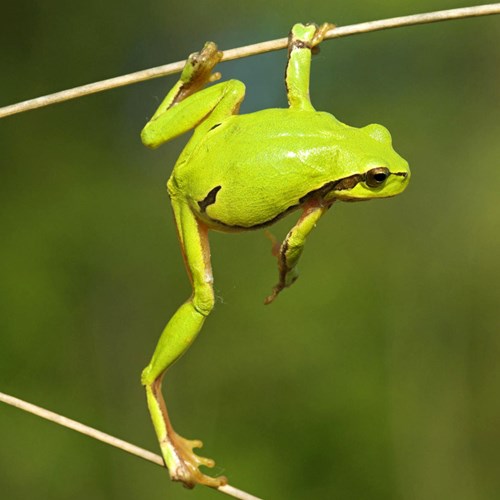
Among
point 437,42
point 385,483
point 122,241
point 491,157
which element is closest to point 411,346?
point 385,483

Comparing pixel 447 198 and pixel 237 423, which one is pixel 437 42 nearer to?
pixel 447 198

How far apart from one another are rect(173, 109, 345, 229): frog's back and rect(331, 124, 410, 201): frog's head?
48 mm

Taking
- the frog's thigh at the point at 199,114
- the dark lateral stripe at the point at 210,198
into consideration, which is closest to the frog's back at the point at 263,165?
the dark lateral stripe at the point at 210,198

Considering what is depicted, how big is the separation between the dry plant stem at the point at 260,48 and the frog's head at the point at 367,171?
0.33 meters

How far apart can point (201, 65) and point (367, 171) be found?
26.0 inches

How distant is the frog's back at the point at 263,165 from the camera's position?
2.49m

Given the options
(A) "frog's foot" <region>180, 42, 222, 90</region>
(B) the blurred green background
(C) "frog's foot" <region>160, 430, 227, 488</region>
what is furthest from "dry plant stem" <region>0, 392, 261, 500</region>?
(B) the blurred green background

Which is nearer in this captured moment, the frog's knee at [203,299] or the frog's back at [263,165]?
the frog's back at [263,165]

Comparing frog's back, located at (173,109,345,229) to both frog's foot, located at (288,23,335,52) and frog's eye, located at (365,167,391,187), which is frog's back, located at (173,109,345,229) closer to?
frog's eye, located at (365,167,391,187)

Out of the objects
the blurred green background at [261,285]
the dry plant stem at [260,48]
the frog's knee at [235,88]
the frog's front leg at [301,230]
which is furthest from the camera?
the blurred green background at [261,285]

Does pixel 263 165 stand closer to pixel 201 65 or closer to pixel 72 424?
pixel 201 65

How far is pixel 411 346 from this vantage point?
5426 mm

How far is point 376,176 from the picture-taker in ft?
8.12

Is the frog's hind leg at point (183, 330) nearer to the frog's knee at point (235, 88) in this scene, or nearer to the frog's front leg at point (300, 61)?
the frog's knee at point (235, 88)
